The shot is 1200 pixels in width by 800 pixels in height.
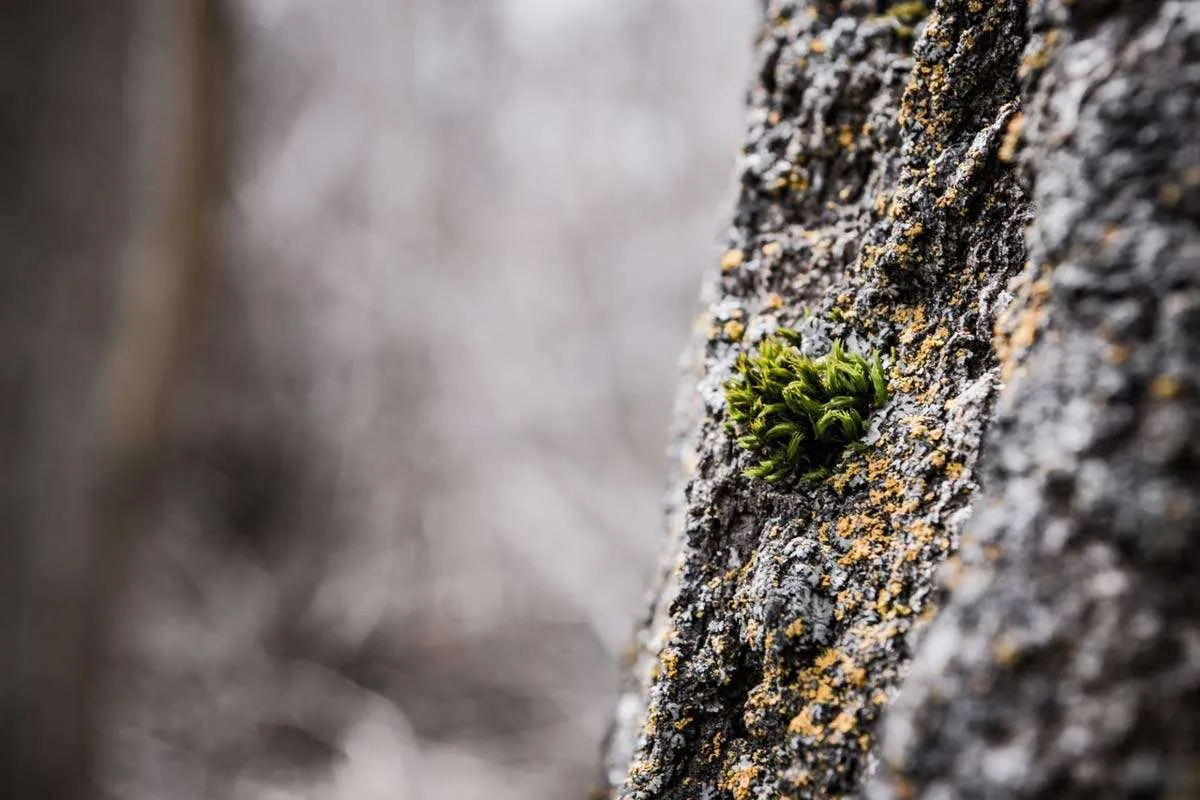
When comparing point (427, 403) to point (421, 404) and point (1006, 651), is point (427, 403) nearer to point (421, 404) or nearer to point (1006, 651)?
point (421, 404)

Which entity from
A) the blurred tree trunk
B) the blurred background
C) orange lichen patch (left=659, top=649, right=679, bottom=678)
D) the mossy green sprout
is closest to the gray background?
the blurred background

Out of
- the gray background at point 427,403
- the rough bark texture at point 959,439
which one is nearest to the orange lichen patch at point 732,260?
the rough bark texture at point 959,439

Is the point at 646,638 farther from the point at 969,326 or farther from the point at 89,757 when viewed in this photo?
the point at 89,757

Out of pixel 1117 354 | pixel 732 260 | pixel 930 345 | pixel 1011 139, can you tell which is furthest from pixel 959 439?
pixel 732 260

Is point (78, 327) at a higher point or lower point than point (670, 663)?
higher

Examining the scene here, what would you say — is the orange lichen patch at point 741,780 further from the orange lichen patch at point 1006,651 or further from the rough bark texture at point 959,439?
the orange lichen patch at point 1006,651

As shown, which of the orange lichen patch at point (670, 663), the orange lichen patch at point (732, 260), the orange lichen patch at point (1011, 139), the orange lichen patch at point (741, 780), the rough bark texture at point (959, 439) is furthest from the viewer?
the orange lichen patch at point (732, 260)
